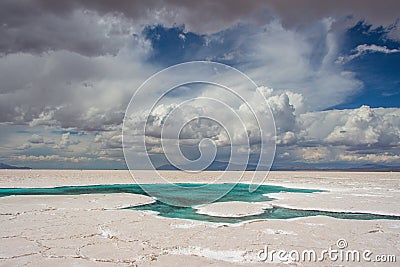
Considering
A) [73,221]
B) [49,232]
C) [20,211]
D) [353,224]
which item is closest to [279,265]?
[353,224]

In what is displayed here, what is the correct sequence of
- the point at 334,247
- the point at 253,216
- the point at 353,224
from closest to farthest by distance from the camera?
the point at 334,247, the point at 353,224, the point at 253,216

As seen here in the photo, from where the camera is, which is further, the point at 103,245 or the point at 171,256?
the point at 103,245

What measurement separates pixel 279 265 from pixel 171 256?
2501 millimetres

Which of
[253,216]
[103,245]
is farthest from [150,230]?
[253,216]

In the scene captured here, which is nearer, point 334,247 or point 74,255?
point 74,255

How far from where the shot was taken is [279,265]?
6.80 meters

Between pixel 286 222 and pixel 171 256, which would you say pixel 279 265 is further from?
pixel 286 222

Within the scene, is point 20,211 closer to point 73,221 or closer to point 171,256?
point 73,221

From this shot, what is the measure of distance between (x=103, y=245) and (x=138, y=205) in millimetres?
8055

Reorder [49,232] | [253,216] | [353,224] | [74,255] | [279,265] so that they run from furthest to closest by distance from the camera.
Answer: [253,216] < [353,224] < [49,232] < [74,255] < [279,265]

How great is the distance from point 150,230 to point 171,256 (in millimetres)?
2784

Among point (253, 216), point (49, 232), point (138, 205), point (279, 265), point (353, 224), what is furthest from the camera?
point (138, 205)

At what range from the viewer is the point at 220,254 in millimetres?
7469

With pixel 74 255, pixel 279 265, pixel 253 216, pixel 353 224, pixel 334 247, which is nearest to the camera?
pixel 279 265
